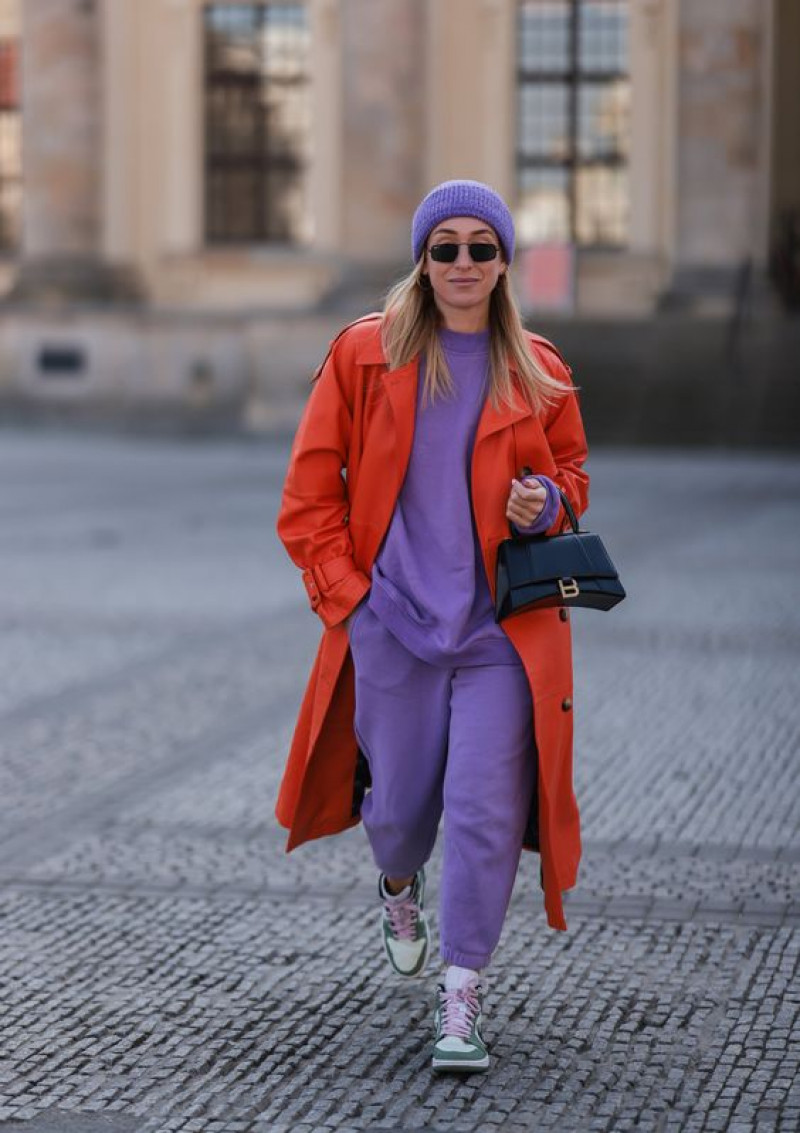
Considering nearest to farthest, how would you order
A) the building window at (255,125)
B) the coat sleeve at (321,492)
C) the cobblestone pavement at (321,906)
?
1. the cobblestone pavement at (321,906)
2. the coat sleeve at (321,492)
3. the building window at (255,125)

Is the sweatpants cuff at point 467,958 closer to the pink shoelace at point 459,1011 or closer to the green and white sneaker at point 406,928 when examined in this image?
the pink shoelace at point 459,1011

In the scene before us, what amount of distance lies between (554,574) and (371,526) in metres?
0.38

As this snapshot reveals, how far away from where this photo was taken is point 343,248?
24.9 metres

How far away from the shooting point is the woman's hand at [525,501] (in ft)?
13.8

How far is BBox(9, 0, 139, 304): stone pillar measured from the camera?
26250mm

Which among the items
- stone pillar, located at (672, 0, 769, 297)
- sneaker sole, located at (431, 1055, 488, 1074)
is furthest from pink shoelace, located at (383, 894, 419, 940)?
stone pillar, located at (672, 0, 769, 297)

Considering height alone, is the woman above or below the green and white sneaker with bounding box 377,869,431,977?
above

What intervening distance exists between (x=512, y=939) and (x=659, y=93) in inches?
850

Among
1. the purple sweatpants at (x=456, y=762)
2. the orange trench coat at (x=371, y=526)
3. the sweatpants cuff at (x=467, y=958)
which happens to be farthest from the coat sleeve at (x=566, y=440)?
the sweatpants cuff at (x=467, y=958)

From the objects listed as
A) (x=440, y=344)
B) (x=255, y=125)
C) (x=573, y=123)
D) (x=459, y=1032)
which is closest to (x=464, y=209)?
(x=440, y=344)

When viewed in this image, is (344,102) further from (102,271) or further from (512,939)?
(512,939)

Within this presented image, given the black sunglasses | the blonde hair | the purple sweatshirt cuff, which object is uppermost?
the black sunglasses

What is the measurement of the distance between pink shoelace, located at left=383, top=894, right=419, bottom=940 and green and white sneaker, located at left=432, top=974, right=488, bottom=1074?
0.33 metres

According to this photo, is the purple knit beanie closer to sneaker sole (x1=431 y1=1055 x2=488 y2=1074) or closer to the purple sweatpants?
the purple sweatpants
